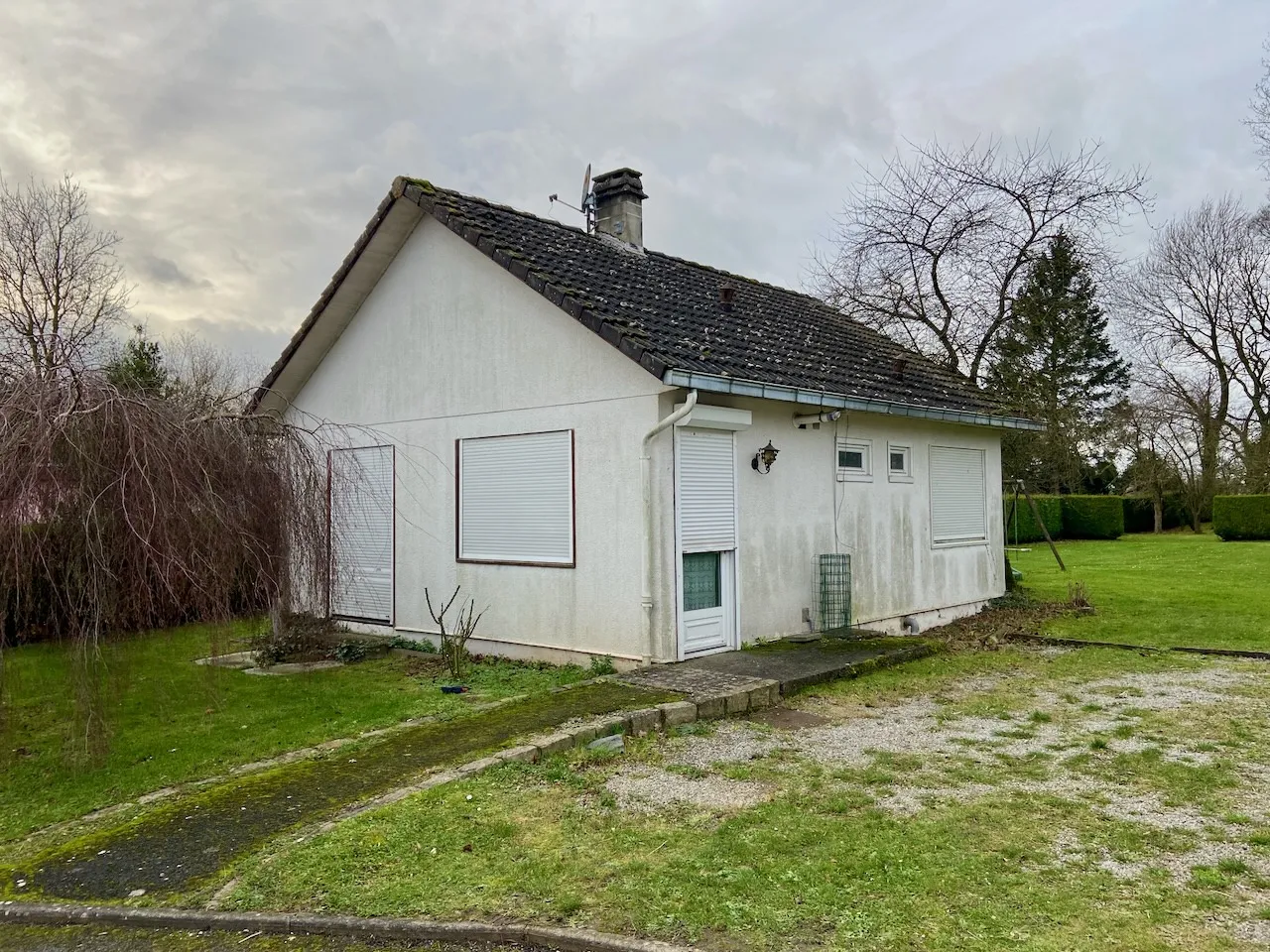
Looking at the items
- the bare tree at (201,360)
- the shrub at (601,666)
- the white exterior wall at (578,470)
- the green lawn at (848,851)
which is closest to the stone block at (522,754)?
the green lawn at (848,851)

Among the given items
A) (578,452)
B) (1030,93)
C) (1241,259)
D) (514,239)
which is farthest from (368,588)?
(1241,259)

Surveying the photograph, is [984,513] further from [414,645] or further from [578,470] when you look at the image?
[414,645]

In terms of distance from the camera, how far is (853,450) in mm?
10898

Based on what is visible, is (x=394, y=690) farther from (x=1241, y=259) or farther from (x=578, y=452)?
(x=1241, y=259)

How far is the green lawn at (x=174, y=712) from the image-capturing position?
224 inches

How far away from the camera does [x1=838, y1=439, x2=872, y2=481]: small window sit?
35.1ft

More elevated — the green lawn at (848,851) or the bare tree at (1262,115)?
the bare tree at (1262,115)

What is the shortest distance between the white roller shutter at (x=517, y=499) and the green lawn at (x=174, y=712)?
1333mm

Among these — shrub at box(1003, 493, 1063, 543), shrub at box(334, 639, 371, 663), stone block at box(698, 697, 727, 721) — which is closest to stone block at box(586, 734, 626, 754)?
stone block at box(698, 697, 727, 721)

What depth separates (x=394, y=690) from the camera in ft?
27.8

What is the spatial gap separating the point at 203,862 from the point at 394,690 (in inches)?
168

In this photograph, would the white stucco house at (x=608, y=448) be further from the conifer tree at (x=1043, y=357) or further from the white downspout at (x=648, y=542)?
the conifer tree at (x=1043, y=357)

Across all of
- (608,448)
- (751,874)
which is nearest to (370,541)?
(608,448)

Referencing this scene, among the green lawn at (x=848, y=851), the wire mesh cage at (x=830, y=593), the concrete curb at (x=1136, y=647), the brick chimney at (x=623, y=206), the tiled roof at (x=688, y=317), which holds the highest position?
the brick chimney at (x=623, y=206)
